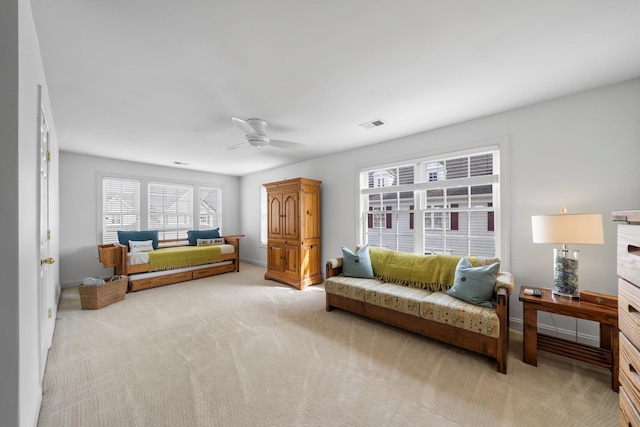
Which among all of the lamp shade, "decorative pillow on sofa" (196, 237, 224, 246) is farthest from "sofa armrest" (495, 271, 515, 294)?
"decorative pillow on sofa" (196, 237, 224, 246)

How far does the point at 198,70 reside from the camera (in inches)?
82.7

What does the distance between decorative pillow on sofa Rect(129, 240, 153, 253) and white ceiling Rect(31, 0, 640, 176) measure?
2.35m

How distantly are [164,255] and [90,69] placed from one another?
3518mm

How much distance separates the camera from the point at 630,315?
0.73 meters

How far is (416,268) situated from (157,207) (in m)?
5.69

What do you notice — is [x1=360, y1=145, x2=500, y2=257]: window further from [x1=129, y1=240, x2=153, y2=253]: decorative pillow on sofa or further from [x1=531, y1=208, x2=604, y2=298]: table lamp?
[x1=129, y1=240, x2=153, y2=253]: decorative pillow on sofa

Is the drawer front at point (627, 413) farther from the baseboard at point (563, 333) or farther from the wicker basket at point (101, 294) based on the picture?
the wicker basket at point (101, 294)

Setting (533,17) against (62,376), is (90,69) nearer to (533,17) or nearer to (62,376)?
(62,376)

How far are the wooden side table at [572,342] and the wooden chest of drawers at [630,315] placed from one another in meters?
1.66

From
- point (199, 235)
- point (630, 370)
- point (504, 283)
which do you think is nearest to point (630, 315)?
point (630, 370)

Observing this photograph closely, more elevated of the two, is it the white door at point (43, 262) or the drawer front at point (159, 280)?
the white door at point (43, 262)

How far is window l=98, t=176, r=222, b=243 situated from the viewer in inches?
204

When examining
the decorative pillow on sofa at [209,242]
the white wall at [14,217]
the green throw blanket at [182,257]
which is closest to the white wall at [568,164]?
the white wall at [14,217]

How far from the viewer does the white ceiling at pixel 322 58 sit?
1518mm
